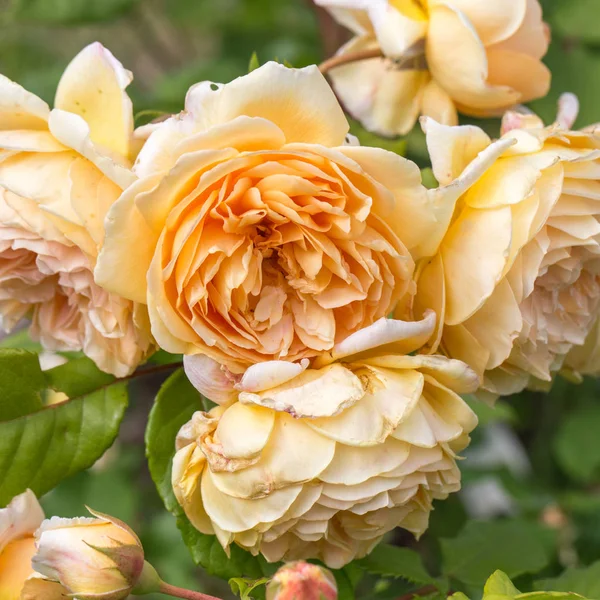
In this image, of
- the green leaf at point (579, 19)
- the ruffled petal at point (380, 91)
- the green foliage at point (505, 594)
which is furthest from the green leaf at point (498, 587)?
the green leaf at point (579, 19)

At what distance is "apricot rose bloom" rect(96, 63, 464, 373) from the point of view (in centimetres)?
43

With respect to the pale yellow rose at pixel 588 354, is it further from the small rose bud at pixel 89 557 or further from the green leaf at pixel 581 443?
the green leaf at pixel 581 443

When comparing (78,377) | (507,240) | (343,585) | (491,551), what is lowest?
(491,551)

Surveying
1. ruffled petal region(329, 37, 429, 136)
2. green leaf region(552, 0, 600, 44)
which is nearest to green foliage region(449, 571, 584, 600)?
ruffled petal region(329, 37, 429, 136)

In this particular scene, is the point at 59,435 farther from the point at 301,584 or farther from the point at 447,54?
the point at 447,54

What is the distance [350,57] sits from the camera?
0.62 m

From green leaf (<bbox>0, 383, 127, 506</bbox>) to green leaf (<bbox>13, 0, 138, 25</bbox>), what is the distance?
657mm

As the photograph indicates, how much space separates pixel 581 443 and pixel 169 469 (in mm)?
863

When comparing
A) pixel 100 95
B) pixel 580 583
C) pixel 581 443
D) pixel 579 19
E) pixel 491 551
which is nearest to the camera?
pixel 100 95

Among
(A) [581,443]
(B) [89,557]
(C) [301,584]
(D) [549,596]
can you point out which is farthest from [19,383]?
(A) [581,443]

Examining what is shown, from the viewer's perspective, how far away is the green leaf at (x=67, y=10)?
104 centimetres

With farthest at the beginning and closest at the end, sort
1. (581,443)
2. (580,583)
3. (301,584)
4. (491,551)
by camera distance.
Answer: (581,443), (491,551), (580,583), (301,584)

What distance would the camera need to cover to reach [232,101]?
0.44 m

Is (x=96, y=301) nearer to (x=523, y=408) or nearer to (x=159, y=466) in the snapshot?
(x=159, y=466)
